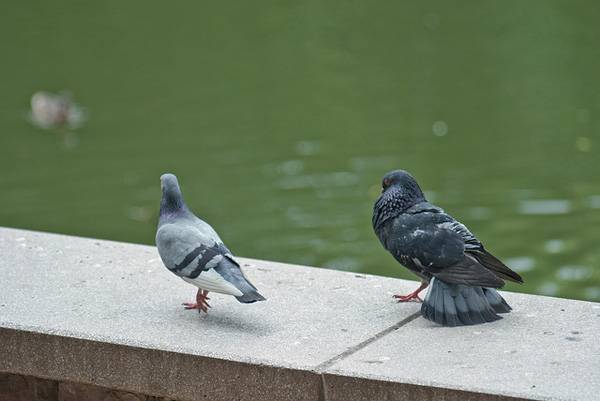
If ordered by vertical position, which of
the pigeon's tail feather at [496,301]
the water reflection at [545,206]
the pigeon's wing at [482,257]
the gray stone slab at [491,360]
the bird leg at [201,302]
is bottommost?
the gray stone slab at [491,360]

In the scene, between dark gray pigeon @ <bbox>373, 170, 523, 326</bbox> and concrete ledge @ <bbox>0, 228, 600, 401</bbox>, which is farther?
dark gray pigeon @ <bbox>373, 170, 523, 326</bbox>

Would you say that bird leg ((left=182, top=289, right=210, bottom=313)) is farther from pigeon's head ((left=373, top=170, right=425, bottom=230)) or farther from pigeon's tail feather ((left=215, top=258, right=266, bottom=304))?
pigeon's head ((left=373, top=170, right=425, bottom=230))

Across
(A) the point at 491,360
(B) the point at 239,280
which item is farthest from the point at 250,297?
(A) the point at 491,360

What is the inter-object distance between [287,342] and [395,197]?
2.36 ft

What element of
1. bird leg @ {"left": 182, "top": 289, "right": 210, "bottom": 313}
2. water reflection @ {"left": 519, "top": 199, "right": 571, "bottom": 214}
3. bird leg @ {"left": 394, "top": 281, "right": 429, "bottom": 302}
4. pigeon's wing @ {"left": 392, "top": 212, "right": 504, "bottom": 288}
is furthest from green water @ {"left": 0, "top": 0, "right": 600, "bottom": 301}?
bird leg @ {"left": 182, "top": 289, "right": 210, "bottom": 313}

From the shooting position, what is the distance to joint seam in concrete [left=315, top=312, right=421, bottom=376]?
3.60 m

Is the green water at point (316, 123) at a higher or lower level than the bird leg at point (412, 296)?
higher

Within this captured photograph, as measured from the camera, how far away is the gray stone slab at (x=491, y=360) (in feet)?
Answer: 11.1

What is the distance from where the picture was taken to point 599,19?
16.0m

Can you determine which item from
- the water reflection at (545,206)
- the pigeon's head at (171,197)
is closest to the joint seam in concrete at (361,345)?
the pigeon's head at (171,197)

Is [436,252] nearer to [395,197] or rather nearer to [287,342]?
[395,197]

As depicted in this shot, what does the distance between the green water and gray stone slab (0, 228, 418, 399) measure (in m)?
3.18

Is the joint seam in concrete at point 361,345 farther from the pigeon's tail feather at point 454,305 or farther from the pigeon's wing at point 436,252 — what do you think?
the pigeon's wing at point 436,252

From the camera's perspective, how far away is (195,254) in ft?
13.0
